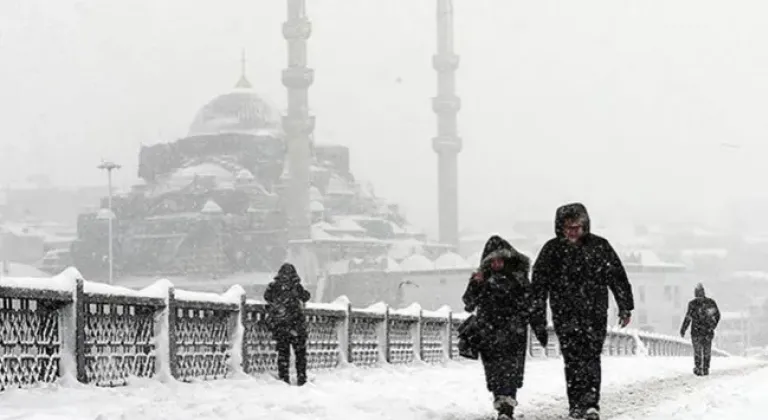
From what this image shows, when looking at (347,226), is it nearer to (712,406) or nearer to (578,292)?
(712,406)

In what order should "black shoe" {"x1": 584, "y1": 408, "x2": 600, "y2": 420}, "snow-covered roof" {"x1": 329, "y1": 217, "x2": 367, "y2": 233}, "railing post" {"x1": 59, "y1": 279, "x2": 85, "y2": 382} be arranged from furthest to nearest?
"snow-covered roof" {"x1": 329, "y1": 217, "x2": 367, "y2": 233}, "railing post" {"x1": 59, "y1": 279, "x2": 85, "y2": 382}, "black shoe" {"x1": 584, "y1": 408, "x2": 600, "y2": 420}

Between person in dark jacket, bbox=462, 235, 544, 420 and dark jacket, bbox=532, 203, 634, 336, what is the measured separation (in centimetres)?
10

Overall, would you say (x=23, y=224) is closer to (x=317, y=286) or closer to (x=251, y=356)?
(x=317, y=286)

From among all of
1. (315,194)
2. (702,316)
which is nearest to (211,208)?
(315,194)

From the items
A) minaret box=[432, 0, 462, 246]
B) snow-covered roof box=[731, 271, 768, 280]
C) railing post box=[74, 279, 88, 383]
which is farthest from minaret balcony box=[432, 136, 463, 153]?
railing post box=[74, 279, 88, 383]

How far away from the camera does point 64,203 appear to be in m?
138

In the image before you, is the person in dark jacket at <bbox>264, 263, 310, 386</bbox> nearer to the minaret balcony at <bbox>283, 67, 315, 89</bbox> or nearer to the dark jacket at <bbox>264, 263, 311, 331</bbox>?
the dark jacket at <bbox>264, 263, 311, 331</bbox>

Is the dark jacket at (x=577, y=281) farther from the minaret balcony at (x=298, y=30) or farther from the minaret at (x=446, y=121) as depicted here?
the minaret at (x=446, y=121)

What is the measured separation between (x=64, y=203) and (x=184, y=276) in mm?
45095

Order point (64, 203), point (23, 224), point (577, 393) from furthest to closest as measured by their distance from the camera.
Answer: point (64, 203)
point (23, 224)
point (577, 393)

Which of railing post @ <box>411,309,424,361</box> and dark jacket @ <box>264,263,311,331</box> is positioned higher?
dark jacket @ <box>264,263,311,331</box>

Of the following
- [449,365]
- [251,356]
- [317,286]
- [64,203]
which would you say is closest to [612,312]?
[317,286]

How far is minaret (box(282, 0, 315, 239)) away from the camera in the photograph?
9131 centimetres

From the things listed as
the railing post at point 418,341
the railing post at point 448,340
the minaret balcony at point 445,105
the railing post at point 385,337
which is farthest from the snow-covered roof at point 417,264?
the railing post at point 385,337
